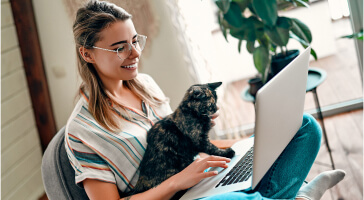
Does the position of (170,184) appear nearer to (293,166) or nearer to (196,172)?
(196,172)

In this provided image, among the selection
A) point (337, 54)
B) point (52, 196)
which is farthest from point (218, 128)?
point (52, 196)

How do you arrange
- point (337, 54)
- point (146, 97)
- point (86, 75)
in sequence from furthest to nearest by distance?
point (337, 54)
point (146, 97)
point (86, 75)

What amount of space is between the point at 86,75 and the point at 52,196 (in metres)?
0.43

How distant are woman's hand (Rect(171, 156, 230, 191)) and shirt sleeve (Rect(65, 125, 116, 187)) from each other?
9.2 inches

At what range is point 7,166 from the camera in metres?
2.33

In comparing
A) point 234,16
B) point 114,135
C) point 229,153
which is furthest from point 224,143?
point 234,16

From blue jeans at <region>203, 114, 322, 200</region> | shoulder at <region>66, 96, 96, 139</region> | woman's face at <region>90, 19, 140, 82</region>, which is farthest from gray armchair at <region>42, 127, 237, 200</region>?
blue jeans at <region>203, 114, 322, 200</region>

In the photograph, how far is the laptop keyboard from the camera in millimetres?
1224

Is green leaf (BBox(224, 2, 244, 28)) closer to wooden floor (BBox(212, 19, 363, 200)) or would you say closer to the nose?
wooden floor (BBox(212, 19, 363, 200))

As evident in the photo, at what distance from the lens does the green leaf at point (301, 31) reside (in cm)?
207

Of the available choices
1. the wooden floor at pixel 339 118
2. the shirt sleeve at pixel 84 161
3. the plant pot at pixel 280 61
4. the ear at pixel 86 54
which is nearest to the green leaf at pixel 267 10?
the plant pot at pixel 280 61

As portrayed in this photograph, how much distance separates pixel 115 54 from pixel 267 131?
0.57 metres

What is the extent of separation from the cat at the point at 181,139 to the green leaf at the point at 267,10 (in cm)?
85

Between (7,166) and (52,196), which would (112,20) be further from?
(7,166)
